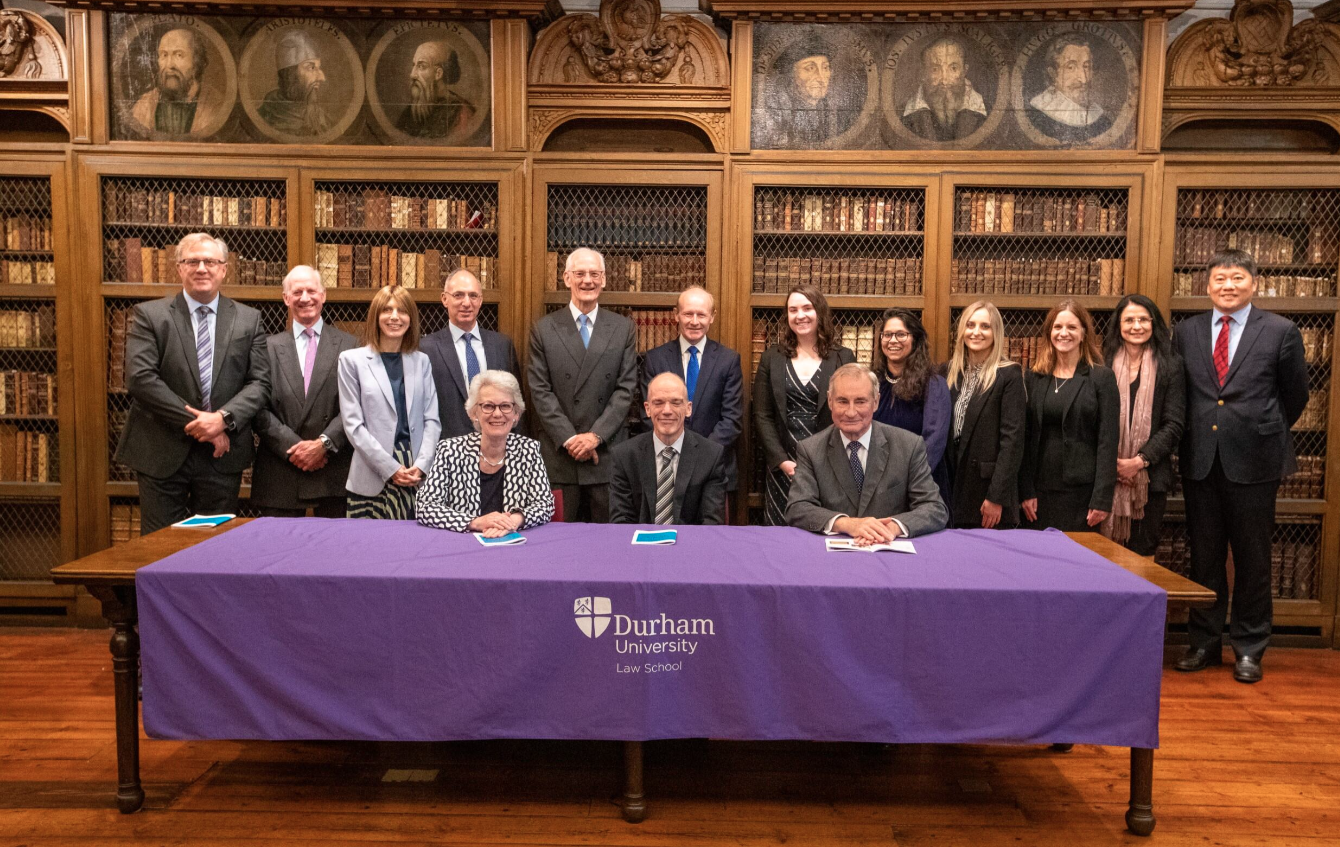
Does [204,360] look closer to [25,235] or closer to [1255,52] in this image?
[25,235]

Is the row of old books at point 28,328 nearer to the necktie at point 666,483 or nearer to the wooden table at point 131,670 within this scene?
the wooden table at point 131,670

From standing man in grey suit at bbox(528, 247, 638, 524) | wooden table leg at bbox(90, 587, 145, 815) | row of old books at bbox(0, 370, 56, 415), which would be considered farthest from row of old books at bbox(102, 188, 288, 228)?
wooden table leg at bbox(90, 587, 145, 815)

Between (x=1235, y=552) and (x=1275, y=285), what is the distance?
1552 millimetres

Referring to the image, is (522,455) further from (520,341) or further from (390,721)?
(520,341)

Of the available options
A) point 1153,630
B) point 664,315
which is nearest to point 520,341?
point 664,315

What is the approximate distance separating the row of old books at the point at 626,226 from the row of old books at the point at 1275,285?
2.61 m

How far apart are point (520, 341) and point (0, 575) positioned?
3280mm

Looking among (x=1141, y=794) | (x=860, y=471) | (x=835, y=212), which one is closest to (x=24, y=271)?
(x=835, y=212)

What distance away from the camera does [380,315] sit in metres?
4.02

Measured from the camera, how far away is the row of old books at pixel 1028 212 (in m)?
4.98

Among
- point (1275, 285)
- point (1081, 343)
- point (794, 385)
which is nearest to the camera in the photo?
point (1081, 343)

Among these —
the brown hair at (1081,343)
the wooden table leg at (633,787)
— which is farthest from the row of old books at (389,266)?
the wooden table leg at (633,787)

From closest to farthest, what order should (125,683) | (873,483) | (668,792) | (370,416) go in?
1. (125,683)
2. (668,792)
3. (873,483)
4. (370,416)

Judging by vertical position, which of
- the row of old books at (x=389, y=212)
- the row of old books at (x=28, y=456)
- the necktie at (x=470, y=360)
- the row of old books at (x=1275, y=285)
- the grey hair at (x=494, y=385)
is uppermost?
Result: the row of old books at (x=389, y=212)
